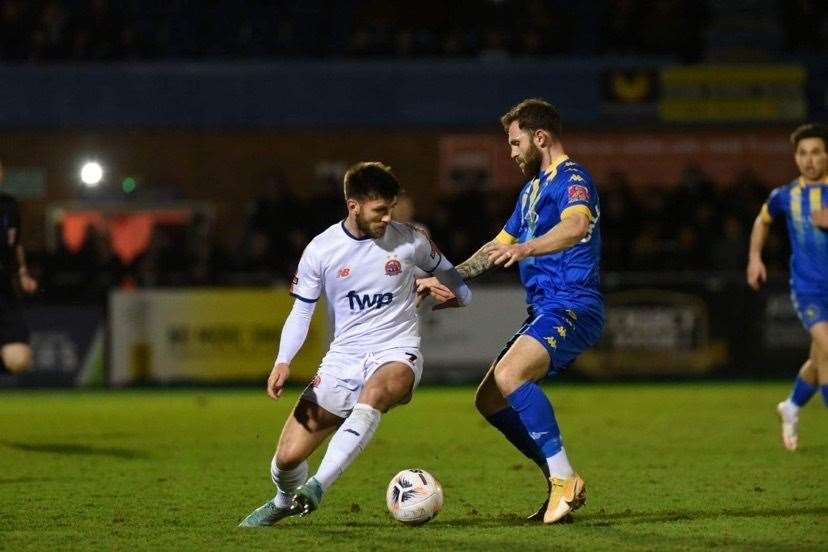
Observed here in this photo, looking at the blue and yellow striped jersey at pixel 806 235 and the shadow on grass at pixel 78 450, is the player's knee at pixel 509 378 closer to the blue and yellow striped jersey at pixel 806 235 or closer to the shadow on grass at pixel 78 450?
the blue and yellow striped jersey at pixel 806 235

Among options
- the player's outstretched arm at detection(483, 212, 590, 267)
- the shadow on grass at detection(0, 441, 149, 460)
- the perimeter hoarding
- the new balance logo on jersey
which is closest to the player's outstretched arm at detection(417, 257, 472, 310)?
the new balance logo on jersey

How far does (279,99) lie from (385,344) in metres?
16.7

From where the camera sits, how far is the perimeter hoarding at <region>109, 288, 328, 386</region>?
18281 millimetres

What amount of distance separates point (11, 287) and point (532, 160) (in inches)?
198

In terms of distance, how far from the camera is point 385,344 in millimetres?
7289

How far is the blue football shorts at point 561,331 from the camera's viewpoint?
7426mm

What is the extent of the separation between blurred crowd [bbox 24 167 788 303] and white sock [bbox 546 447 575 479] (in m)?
11.6

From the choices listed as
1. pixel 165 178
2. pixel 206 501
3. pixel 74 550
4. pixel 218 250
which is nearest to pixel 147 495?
pixel 206 501

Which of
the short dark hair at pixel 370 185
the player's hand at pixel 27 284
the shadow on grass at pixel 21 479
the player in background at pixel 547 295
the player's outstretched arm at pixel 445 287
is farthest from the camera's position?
the player's hand at pixel 27 284

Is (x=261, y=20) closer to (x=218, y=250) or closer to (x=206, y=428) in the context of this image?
(x=218, y=250)

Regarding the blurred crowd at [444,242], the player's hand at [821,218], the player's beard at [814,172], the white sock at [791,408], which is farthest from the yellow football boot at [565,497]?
the blurred crowd at [444,242]

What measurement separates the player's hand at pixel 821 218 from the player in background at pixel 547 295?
9.63 ft

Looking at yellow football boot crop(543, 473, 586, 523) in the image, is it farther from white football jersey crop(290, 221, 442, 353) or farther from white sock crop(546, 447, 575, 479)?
white football jersey crop(290, 221, 442, 353)

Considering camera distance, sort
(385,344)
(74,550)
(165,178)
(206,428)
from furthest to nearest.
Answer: (165,178) < (206,428) < (385,344) < (74,550)
